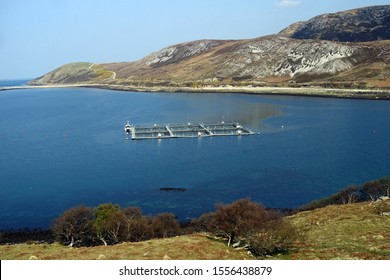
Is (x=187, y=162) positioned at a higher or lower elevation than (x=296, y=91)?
lower

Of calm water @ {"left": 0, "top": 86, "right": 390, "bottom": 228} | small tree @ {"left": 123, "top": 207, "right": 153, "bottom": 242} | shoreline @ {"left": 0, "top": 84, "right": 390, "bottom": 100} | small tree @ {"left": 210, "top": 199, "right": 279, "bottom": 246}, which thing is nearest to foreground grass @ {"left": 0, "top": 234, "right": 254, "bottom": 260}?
small tree @ {"left": 210, "top": 199, "right": 279, "bottom": 246}

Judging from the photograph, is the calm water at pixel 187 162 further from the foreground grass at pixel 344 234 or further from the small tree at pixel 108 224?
the foreground grass at pixel 344 234

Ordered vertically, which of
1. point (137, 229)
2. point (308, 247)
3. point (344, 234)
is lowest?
point (137, 229)

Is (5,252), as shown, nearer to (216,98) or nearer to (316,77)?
(216,98)

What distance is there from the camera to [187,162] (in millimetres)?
59906

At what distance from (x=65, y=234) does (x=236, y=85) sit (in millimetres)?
154471

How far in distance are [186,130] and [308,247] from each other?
6708cm

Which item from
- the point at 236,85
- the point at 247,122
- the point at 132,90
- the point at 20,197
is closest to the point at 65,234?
the point at 20,197

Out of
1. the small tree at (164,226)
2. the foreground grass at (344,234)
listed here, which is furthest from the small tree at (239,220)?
the small tree at (164,226)

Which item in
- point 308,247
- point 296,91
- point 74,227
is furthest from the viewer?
point 296,91

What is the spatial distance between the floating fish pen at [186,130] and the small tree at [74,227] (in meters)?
45.9

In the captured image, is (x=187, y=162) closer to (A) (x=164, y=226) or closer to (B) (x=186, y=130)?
(B) (x=186, y=130)

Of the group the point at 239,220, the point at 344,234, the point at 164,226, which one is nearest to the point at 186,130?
the point at 164,226

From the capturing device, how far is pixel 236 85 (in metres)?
179
